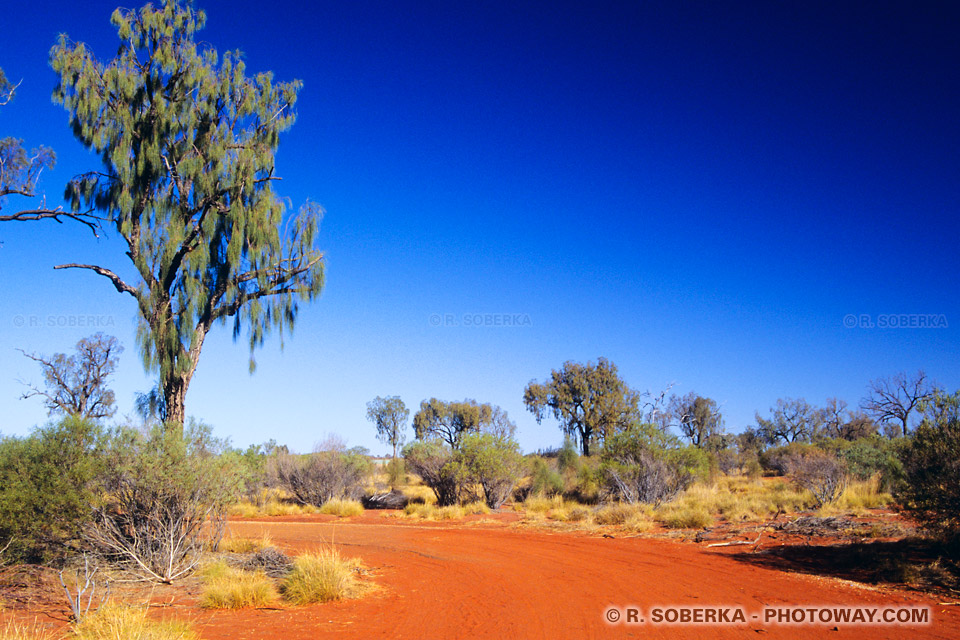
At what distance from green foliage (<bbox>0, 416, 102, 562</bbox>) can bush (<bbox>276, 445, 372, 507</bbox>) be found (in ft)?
55.3

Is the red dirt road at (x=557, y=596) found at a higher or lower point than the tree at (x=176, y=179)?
lower

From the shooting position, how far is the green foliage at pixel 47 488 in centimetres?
796

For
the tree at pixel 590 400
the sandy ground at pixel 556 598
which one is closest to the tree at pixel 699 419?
the tree at pixel 590 400

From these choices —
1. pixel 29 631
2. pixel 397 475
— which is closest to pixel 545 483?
pixel 397 475

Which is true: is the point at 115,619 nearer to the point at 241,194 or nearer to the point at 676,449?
the point at 241,194

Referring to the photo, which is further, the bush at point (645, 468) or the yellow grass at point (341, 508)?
the yellow grass at point (341, 508)

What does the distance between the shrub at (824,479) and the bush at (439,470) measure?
12318mm

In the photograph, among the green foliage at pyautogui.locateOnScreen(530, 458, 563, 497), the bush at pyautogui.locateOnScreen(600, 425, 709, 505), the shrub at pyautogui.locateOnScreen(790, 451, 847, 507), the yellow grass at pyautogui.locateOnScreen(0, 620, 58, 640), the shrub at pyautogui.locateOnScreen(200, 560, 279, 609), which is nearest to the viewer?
the yellow grass at pyautogui.locateOnScreen(0, 620, 58, 640)

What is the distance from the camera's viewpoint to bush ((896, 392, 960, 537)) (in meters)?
8.86

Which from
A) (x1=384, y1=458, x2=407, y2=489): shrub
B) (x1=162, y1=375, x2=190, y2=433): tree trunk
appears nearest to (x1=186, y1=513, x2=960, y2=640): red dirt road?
(x1=162, y1=375, x2=190, y2=433): tree trunk

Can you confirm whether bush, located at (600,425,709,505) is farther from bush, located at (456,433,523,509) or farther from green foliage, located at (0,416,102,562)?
green foliage, located at (0,416,102,562)

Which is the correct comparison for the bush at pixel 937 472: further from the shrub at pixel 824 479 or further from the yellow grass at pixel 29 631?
the yellow grass at pixel 29 631

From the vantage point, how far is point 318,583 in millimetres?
8086

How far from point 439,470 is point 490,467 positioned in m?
2.35
